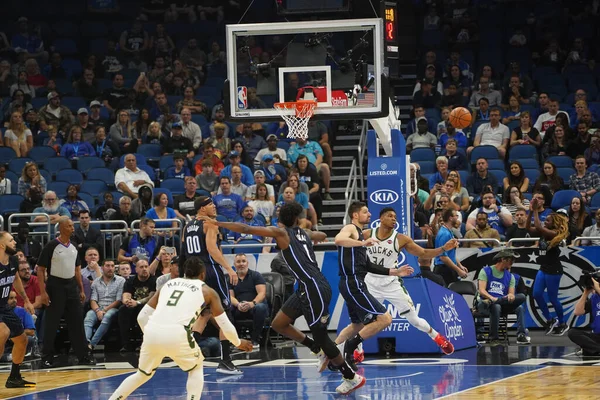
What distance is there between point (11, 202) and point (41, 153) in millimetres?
2618

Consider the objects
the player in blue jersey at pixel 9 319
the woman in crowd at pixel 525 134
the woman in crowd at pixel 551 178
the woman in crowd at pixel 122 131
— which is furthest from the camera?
the woman in crowd at pixel 122 131

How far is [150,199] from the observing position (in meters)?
20.0

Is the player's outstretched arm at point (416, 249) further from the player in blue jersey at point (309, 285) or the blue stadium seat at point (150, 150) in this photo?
the blue stadium seat at point (150, 150)

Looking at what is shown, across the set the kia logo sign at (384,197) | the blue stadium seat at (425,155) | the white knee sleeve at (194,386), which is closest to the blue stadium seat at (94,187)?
the blue stadium seat at (425,155)

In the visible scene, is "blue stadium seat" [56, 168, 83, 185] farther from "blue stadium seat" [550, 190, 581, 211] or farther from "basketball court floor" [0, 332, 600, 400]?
"blue stadium seat" [550, 190, 581, 211]

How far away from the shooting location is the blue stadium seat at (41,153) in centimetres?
2294

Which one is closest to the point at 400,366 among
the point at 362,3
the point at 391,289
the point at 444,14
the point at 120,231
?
the point at 391,289

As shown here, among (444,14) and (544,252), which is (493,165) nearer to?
(544,252)

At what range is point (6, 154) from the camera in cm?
2270

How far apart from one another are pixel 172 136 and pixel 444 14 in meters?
8.15

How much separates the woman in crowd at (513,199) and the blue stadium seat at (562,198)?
0.50 m

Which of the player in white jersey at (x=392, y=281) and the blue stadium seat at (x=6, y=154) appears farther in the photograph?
the blue stadium seat at (x=6, y=154)

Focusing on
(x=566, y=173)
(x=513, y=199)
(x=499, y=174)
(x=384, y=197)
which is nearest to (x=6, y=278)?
(x=384, y=197)

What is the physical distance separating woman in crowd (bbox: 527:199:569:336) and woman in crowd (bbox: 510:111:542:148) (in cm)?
371
